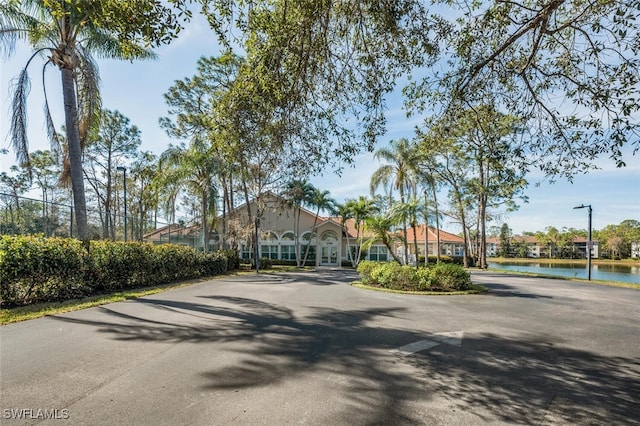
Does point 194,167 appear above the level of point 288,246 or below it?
above

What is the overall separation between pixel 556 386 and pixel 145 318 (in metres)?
7.81

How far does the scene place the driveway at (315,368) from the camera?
3486 mm

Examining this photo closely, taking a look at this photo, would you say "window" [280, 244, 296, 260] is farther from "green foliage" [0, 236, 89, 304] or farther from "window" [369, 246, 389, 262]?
"green foliage" [0, 236, 89, 304]

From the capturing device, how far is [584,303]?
11195mm

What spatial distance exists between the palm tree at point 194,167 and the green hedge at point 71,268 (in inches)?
298

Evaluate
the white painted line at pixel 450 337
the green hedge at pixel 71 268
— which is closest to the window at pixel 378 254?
the green hedge at pixel 71 268

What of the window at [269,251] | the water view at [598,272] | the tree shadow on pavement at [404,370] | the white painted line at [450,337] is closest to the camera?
the tree shadow on pavement at [404,370]

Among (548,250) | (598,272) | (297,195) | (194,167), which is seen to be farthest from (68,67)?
(548,250)

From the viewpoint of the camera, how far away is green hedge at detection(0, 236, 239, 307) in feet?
27.5

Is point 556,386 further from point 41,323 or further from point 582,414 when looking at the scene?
point 41,323

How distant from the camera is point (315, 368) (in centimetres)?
473

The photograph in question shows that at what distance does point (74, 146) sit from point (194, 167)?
11.8 meters

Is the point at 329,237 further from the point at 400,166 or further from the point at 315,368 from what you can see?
the point at 315,368

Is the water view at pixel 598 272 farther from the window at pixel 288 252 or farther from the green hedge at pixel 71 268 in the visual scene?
the green hedge at pixel 71 268
